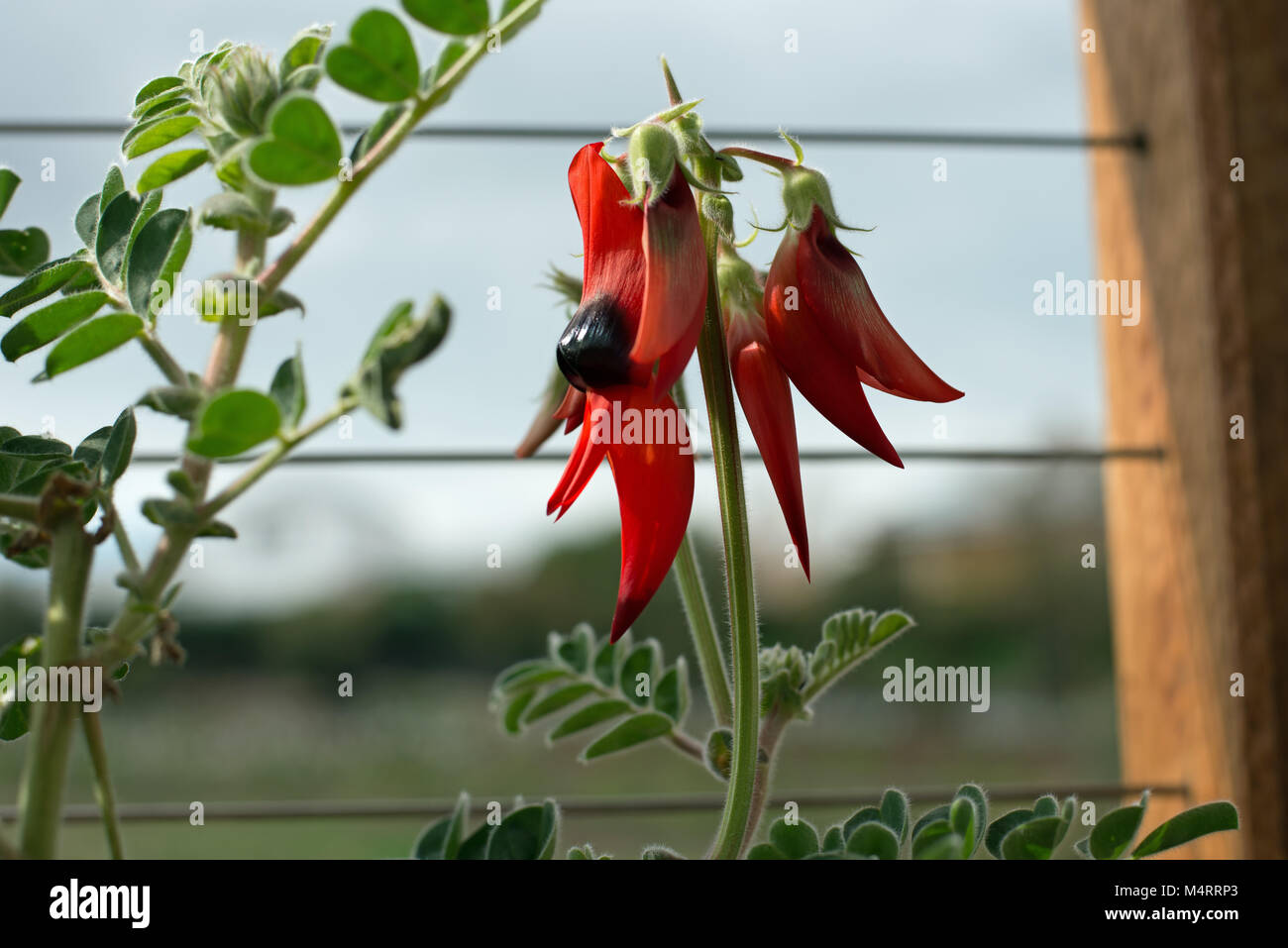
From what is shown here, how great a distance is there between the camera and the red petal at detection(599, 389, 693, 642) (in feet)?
1.08

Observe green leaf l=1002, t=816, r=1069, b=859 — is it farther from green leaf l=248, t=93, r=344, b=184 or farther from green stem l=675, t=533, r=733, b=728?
green leaf l=248, t=93, r=344, b=184

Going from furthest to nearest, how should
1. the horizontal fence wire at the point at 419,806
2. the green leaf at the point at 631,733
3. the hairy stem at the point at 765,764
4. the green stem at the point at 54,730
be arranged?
the horizontal fence wire at the point at 419,806, the green leaf at the point at 631,733, the hairy stem at the point at 765,764, the green stem at the point at 54,730

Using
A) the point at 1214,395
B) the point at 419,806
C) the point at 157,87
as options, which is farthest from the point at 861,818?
the point at 1214,395

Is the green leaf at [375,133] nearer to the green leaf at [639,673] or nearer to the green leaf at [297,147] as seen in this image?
the green leaf at [297,147]

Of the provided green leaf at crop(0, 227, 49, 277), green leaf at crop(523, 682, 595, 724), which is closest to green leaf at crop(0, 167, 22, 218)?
green leaf at crop(0, 227, 49, 277)

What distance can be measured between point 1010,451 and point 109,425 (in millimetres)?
898

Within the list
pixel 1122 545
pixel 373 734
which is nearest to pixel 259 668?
pixel 373 734

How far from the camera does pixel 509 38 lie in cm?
34

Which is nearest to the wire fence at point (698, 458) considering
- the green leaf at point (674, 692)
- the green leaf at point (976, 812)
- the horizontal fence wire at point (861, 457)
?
the horizontal fence wire at point (861, 457)

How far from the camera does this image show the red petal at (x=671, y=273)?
0.29 m

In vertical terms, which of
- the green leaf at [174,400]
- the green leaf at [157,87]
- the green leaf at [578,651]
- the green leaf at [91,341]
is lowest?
the green leaf at [578,651]

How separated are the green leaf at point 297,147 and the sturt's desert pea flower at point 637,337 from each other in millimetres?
80

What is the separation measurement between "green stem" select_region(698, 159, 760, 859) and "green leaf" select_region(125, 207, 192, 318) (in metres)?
0.16
